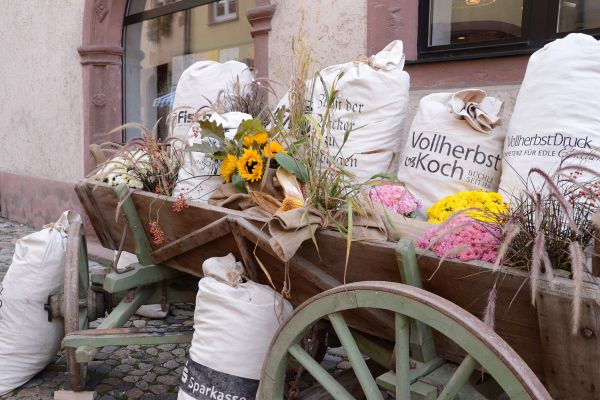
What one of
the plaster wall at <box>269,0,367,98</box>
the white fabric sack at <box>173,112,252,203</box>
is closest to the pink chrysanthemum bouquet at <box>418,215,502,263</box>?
the white fabric sack at <box>173,112,252,203</box>

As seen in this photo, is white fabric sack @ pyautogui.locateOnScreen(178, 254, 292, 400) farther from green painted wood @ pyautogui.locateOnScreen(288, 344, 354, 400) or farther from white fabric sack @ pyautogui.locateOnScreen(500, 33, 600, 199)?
white fabric sack @ pyautogui.locateOnScreen(500, 33, 600, 199)

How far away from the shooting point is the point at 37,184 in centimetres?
584

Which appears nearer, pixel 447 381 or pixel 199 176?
pixel 447 381

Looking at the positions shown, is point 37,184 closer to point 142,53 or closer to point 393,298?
point 142,53

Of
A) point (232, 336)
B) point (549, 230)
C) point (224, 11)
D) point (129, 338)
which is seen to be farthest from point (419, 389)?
point (224, 11)

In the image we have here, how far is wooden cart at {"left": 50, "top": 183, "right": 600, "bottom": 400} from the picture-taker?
1.10m

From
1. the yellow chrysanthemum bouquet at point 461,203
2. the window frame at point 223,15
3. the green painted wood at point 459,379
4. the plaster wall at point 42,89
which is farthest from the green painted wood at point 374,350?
the plaster wall at point 42,89

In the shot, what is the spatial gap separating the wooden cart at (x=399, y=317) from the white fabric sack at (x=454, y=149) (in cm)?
62

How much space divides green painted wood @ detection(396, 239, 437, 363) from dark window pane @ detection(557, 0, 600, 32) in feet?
6.29

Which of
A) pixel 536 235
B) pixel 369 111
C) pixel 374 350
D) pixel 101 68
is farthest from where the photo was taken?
pixel 101 68

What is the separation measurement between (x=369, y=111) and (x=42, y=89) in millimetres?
4599

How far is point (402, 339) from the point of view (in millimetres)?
1277

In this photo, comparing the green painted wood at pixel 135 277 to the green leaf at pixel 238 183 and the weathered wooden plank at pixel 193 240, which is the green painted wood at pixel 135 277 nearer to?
the weathered wooden plank at pixel 193 240

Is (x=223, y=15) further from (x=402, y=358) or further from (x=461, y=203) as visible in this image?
(x=402, y=358)
